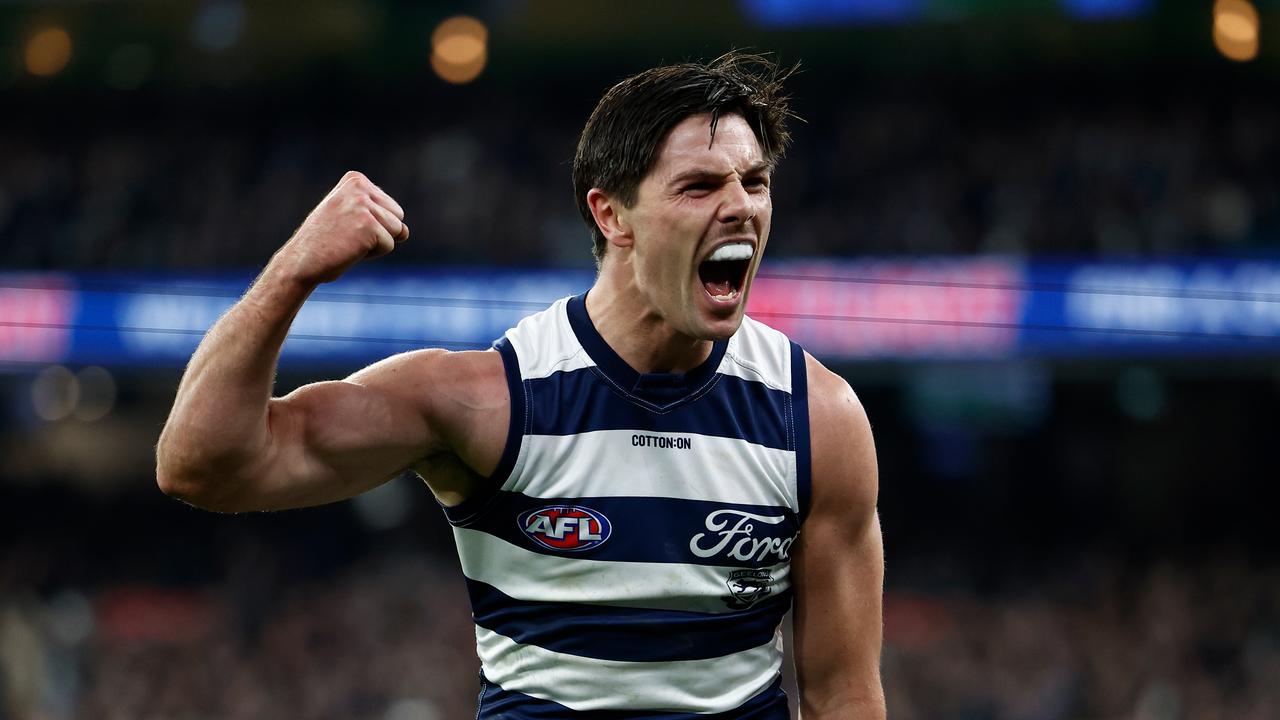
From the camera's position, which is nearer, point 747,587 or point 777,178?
point 747,587

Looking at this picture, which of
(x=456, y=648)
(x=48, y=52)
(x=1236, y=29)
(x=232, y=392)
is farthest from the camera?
(x=48, y=52)

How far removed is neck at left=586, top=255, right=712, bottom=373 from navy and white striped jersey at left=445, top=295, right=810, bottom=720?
0.09ft

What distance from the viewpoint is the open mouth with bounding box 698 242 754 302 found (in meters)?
2.94

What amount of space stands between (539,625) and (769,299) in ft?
35.8

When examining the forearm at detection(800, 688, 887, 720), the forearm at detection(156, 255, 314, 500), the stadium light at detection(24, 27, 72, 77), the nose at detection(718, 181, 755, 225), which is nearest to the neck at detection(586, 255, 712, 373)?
the nose at detection(718, 181, 755, 225)

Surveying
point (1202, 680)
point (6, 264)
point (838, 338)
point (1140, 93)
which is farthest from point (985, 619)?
point (6, 264)

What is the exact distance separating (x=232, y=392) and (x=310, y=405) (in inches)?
7.7

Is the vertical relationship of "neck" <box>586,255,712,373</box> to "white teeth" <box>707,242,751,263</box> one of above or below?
below

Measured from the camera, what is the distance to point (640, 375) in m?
3.04

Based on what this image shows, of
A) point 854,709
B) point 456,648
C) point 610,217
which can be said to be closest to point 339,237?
point 610,217

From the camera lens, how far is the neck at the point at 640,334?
3064mm

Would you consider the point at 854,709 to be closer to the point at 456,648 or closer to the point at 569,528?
the point at 569,528

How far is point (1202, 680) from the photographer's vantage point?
→ 1375cm

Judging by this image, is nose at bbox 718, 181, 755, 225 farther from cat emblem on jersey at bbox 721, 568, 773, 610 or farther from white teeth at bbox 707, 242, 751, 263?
cat emblem on jersey at bbox 721, 568, 773, 610
